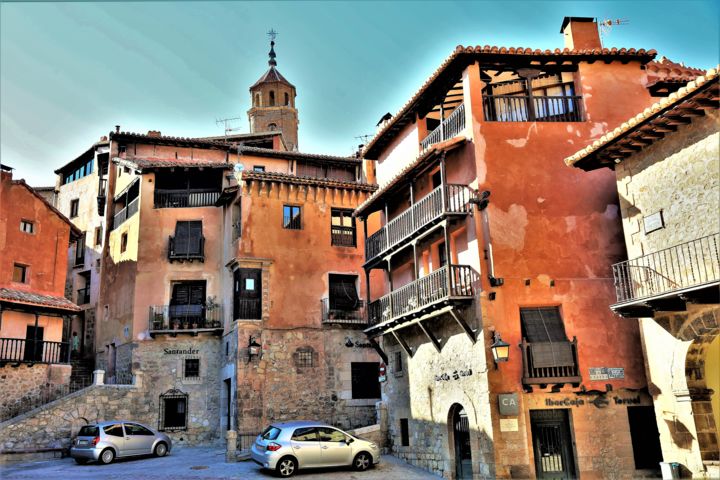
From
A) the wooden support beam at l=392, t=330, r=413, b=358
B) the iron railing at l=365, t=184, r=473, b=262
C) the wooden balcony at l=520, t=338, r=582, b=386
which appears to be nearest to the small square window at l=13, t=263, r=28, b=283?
the iron railing at l=365, t=184, r=473, b=262

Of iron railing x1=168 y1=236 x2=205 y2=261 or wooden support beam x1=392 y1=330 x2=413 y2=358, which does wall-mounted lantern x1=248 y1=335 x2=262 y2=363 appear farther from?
wooden support beam x1=392 y1=330 x2=413 y2=358

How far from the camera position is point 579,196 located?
1850cm

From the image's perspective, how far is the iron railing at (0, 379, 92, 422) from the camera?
24878mm

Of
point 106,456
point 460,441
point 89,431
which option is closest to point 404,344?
point 460,441

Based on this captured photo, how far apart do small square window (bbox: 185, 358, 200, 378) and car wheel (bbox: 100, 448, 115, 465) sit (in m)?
7.53

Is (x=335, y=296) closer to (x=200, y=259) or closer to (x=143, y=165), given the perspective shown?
(x=200, y=259)

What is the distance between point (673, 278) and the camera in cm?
1415

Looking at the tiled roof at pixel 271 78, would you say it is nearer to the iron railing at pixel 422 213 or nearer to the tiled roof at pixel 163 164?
the tiled roof at pixel 163 164

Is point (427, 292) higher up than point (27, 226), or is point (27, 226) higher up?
point (27, 226)

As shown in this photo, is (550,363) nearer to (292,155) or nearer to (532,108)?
(532,108)

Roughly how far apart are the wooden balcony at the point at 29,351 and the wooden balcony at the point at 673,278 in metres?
22.3

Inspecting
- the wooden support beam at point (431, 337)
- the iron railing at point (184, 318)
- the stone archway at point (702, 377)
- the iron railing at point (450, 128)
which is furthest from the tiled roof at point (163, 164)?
the stone archway at point (702, 377)

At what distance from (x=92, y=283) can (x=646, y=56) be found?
100.0 feet

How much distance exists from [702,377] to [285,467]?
10.9m
